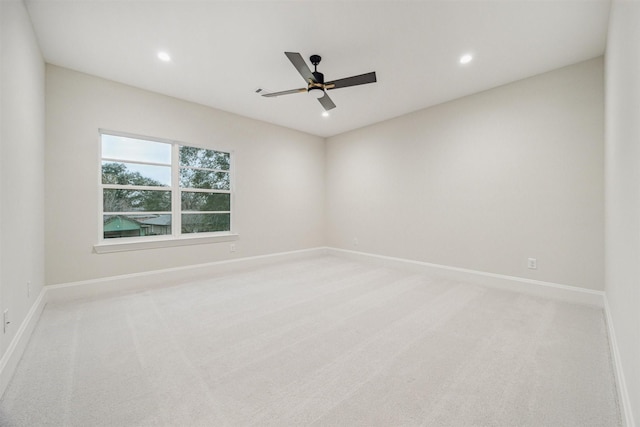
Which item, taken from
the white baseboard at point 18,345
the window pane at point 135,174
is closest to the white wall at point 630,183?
the white baseboard at point 18,345

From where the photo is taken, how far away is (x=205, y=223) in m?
4.56

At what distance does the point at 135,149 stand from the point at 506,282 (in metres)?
5.59

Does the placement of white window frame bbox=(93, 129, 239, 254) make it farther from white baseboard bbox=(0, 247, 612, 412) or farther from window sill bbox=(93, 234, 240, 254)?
white baseboard bbox=(0, 247, 612, 412)

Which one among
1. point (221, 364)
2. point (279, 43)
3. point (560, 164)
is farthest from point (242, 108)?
point (560, 164)

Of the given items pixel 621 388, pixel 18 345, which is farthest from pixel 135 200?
pixel 621 388

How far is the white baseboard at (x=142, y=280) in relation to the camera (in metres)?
3.22

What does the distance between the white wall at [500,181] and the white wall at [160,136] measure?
160cm

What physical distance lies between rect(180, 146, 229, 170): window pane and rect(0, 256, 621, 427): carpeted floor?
7.30 feet

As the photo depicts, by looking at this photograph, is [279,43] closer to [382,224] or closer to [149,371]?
[149,371]

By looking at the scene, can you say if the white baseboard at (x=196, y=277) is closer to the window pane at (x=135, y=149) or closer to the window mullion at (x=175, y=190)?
the window mullion at (x=175, y=190)

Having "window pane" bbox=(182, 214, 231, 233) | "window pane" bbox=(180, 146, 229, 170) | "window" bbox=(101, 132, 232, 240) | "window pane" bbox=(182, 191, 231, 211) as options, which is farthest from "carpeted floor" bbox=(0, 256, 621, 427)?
"window pane" bbox=(180, 146, 229, 170)

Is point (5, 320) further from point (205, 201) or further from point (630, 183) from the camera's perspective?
point (630, 183)

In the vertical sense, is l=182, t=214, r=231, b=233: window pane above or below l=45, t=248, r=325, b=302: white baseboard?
above

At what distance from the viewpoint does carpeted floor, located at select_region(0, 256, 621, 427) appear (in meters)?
1.44
